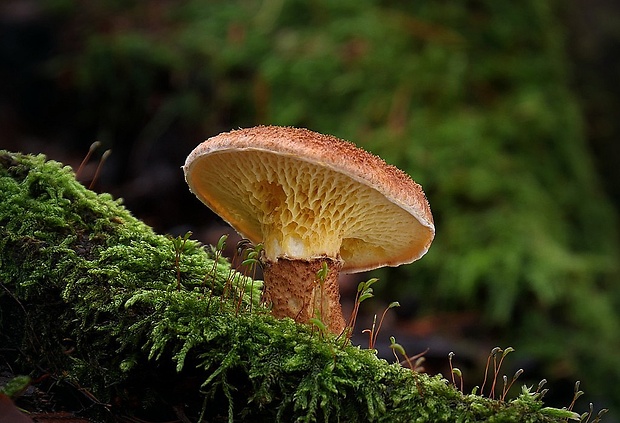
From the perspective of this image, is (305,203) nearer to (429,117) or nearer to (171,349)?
(171,349)

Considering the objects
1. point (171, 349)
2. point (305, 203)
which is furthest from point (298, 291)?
point (171, 349)

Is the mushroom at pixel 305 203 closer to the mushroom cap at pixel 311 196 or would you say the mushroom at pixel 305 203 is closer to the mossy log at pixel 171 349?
the mushroom cap at pixel 311 196

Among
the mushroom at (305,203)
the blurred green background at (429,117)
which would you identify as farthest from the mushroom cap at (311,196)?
the blurred green background at (429,117)

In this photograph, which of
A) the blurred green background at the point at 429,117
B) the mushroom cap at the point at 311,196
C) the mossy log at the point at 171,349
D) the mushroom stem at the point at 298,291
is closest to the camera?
the mossy log at the point at 171,349

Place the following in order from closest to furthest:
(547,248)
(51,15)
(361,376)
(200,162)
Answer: (361,376) < (200,162) < (547,248) < (51,15)

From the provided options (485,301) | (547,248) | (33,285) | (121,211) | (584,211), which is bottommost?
(33,285)

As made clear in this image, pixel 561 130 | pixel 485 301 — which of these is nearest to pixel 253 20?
pixel 561 130

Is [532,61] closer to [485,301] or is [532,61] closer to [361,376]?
[485,301]

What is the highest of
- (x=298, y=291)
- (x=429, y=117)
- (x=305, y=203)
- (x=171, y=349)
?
(x=429, y=117)
